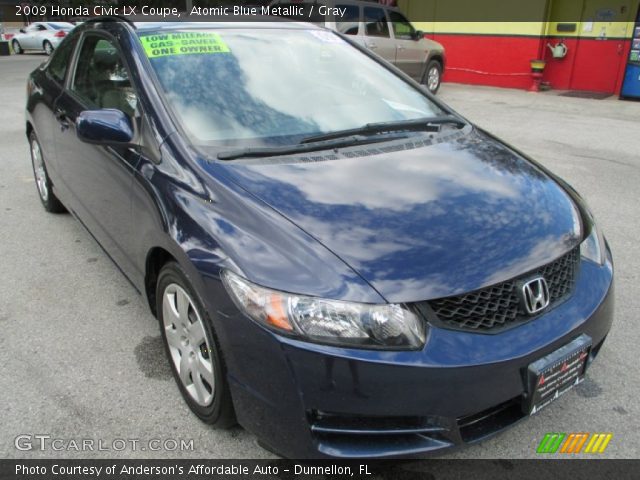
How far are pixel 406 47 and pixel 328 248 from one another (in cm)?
1043

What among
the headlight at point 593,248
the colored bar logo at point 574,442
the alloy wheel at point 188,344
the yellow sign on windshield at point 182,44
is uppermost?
the yellow sign on windshield at point 182,44

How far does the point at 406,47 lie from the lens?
11430 mm

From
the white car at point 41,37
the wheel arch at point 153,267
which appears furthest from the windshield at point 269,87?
the white car at point 41,37

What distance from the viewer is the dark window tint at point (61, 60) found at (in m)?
3.94

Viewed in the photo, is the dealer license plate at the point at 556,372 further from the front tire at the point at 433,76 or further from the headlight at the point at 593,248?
the front tire at the point at 433,76

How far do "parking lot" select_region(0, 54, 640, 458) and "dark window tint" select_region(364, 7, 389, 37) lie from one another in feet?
21.3

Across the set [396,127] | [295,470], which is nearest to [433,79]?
[396,127]

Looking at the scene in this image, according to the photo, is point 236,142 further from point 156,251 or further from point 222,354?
point 222,354

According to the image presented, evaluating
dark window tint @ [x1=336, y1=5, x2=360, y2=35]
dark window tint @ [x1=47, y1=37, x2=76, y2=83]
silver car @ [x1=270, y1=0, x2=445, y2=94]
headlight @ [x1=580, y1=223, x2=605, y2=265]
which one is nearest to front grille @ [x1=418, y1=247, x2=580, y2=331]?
headlight @ [x1=580, y1=223, x2=605, y2=265]

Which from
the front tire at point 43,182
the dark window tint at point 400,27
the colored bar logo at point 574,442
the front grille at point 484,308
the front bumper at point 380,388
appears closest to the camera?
the front bumper at point 380,388

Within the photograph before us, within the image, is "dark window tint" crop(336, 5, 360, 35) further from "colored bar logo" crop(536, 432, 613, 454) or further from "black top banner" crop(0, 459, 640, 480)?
"black top banner" crop(0, 459, 640, 480)

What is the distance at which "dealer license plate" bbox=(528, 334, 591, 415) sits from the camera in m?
1.93

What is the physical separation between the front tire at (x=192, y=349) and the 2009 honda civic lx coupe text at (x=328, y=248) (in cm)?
1

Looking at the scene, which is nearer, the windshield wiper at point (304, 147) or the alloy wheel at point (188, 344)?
the alloy wheel at point (188, 344)
